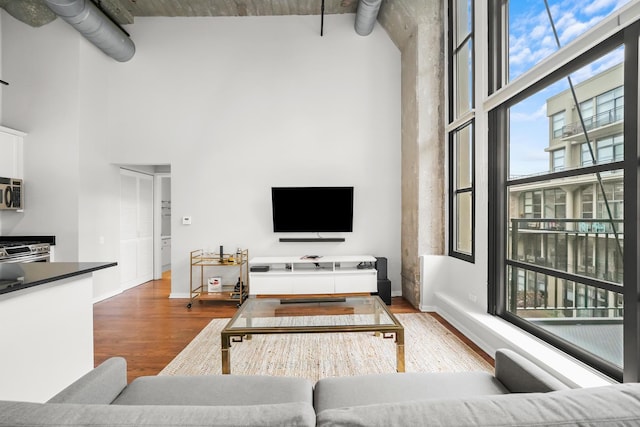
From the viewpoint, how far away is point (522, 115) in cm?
292

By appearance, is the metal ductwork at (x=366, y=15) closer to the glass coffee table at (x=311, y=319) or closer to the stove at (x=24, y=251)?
the glass coffee table at (x=311, y=319)

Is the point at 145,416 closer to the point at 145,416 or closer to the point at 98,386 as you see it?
the point at 145,416

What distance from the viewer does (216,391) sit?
4.76 feet

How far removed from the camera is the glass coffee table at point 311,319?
236 cm

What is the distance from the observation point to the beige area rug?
267 centimetres

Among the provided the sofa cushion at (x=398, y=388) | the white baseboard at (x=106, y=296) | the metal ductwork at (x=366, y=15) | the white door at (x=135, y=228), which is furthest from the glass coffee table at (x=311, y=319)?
the metal ductwork at (x=366, y=15)

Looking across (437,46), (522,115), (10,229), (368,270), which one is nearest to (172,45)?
(10,229)

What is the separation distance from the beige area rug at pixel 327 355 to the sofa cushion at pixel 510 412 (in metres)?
1.95

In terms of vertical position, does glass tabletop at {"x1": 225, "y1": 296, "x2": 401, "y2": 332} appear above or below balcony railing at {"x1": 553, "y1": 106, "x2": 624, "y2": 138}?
below

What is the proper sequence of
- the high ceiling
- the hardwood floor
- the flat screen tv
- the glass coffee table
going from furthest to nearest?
the flat screen tv < the high ceiling < the hardwood floor < the glass coffee table

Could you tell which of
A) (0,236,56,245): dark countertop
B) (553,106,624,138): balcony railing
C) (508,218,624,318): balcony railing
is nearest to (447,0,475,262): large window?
(508,218,624,318): balcony railing

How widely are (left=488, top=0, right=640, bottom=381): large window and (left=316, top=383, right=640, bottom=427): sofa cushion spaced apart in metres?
1.50

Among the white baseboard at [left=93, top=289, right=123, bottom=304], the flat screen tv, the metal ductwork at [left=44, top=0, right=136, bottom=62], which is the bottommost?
the white baseboard at [left=93, top=289, right=123, bottom=304]

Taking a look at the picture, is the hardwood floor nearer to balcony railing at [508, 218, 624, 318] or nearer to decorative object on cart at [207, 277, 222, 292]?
decorative object on cart at [207, 277, 222, 292]
